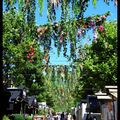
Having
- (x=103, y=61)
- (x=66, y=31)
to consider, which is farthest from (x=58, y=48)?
(x=103, y=61)

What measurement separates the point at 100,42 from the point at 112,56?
188 cm

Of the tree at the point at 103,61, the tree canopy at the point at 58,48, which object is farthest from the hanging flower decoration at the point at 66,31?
the tree at the point at 103,61

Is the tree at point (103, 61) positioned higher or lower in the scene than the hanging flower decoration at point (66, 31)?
higher

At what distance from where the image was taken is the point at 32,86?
8056cm

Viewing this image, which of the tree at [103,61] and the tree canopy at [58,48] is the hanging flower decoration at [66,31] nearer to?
the tree canopy at [58,48]

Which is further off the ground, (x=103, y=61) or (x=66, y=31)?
(x=103, y=61)

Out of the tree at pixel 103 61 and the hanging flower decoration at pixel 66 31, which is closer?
the hanging flower decoration at pixel 66 31

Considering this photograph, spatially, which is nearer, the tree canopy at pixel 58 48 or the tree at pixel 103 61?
the tree canopy at pixel 58 48

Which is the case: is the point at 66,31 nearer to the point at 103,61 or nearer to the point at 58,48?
the point at 58,48

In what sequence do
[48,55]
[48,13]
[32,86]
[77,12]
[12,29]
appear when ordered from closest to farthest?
[77,12] → [48,13] → [48,55] → [12,29] → [32,86]

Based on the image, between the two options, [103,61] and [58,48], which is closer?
[58,48]

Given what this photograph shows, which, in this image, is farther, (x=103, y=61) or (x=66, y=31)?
(x=103, y=61)

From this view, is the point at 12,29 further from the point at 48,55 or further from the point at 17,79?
the point at 48,55

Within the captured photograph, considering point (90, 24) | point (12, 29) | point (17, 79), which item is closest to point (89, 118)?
point (12, 29)
